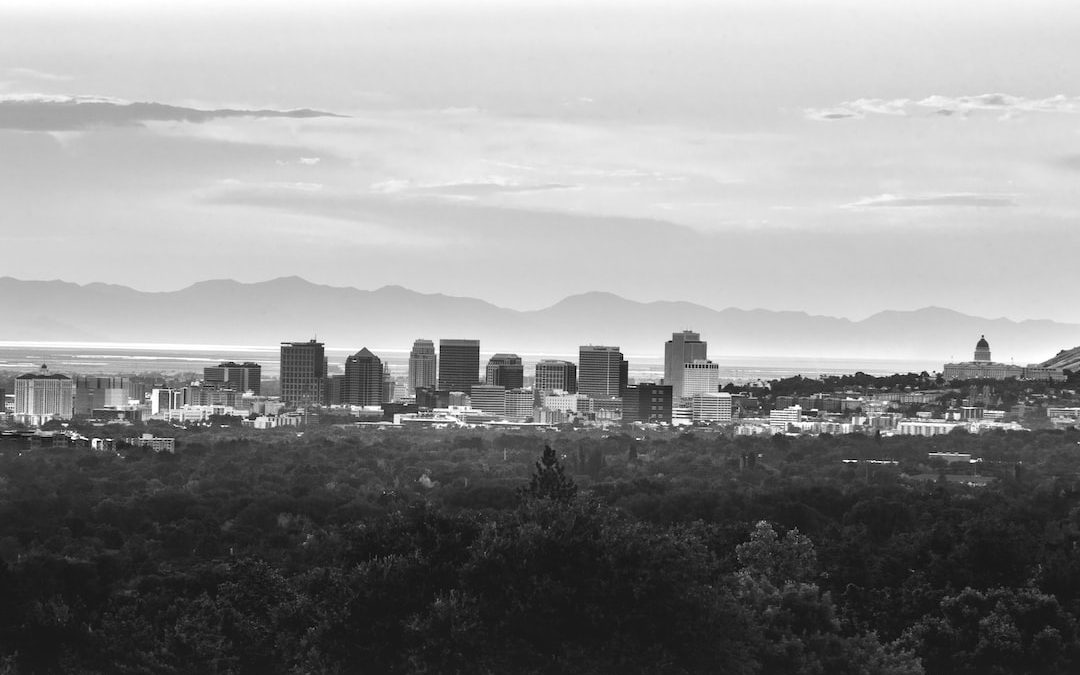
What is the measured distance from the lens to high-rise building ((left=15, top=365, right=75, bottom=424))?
192125mm

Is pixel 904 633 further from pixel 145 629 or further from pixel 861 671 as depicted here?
pixel 145 629

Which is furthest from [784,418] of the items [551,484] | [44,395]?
[551,484]

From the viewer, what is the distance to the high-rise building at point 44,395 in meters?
192

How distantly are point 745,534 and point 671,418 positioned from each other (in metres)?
154

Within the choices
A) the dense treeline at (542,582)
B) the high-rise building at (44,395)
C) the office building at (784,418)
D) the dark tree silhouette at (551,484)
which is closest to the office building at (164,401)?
the high-rise building at (44,395)

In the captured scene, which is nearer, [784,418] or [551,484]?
[551,484]

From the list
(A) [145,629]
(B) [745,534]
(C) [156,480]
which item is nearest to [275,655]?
(A) [145,629]

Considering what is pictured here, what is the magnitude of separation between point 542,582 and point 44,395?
596 ft

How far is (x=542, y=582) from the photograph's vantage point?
22.3 meters

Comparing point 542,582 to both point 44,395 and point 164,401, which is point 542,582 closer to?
point 164,401

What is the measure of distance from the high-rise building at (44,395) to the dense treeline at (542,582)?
134 metres

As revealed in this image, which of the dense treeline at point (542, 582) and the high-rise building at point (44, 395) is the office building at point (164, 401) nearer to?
the high-rise building at point (44, 395)

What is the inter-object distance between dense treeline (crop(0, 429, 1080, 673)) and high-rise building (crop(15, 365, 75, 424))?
133672mm

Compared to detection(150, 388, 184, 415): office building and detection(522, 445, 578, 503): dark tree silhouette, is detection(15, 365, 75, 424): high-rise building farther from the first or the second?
detection(522, 445, 578, 503): dark tree silhouette
